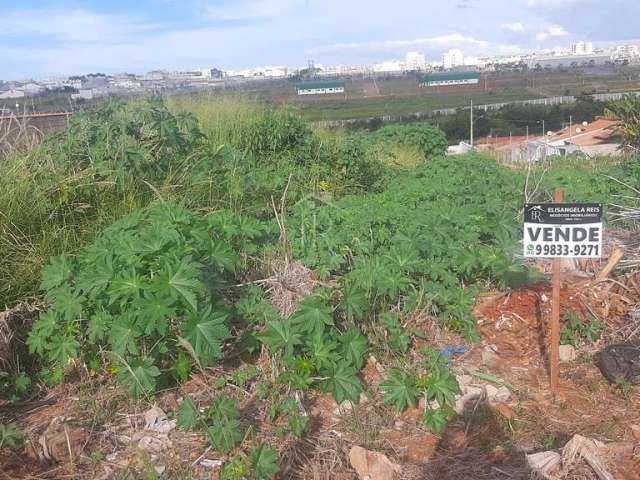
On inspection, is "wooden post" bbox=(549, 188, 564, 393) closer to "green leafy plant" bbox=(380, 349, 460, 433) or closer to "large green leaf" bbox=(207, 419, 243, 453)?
"green leafy plant" bbox=(380, 349, 460, 433)

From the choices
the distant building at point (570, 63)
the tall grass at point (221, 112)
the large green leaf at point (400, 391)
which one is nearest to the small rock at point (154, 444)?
the large green leaf at point (400, 391)

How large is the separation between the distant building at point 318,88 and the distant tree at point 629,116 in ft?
28.8

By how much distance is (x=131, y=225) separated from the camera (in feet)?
11.9

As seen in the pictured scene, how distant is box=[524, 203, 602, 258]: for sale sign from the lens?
315cm

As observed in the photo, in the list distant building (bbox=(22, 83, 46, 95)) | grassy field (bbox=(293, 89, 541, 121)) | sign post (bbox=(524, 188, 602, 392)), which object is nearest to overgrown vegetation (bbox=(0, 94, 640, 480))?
sign post (bbox=(524, 188, 602, 392))

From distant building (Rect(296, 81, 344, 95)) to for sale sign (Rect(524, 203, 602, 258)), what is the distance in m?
15.2

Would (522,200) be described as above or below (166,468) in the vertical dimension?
above

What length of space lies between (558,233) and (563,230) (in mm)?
28

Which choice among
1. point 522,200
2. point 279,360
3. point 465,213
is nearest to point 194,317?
point 279,360

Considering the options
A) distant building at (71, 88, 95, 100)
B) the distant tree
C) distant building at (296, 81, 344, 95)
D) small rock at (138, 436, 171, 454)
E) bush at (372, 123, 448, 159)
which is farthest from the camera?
distant building at (296, 81, 344, 95)

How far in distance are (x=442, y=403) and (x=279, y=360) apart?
0.88m

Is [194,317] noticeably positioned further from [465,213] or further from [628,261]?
[628,261]

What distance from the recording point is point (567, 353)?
3627mm

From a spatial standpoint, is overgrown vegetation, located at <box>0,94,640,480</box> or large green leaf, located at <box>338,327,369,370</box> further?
large green leaf, located at <box>338,327,369,370</box>
